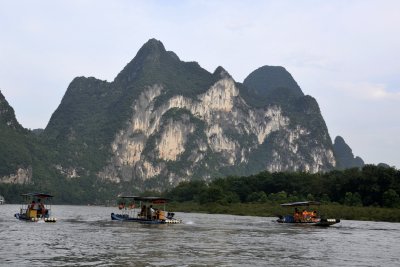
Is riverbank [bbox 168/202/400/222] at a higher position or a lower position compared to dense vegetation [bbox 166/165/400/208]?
lower

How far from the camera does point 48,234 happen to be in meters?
39.1

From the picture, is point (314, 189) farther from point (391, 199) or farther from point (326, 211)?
point (326, 211)

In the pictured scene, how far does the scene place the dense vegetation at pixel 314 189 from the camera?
278 ft

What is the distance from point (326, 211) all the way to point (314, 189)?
2368 centimetres

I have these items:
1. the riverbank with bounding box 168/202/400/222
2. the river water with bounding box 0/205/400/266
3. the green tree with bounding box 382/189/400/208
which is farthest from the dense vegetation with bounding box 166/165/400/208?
the river water with bounding box 0/205/400/266

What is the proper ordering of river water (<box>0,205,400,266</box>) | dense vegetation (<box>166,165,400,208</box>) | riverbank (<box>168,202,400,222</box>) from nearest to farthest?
river water (<box>0,205,400,266</box>) → riverbank (<box>168,202,400,222</box>) → dense vegetation (<box>166,165,400,208</box>)

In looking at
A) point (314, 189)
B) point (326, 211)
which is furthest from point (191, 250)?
point (314, 189)

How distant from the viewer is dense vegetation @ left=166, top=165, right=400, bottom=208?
84.6 metres

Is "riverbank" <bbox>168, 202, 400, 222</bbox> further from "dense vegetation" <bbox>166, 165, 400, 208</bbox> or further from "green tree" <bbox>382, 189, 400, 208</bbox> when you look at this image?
"dense vegetation" <bbox>166, 165, 400, 208</bbox>

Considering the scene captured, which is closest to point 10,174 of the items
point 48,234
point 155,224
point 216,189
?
point 216,189

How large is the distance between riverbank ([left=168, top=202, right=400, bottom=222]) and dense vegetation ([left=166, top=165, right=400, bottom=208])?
A: 386 centimetres

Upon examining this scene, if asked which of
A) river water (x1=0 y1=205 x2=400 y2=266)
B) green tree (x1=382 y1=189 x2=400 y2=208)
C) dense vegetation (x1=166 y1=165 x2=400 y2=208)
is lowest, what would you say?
river water (x1=0 y1=205 x2=400 y2=266)

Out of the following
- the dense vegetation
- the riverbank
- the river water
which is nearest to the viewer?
the river water

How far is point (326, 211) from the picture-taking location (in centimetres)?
7806
